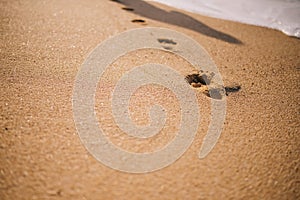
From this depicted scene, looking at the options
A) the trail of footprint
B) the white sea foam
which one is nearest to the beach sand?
the trail of footprint

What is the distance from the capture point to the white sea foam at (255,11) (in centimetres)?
260

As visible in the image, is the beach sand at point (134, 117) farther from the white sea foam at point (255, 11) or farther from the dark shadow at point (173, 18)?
the white sea foam at point (255, 11)

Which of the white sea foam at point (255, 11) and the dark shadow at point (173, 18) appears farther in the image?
the white sea foam at point (255, 11)

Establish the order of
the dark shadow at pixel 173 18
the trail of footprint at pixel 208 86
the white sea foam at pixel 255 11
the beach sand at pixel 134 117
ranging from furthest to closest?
the white sea foam at pixel 255 11 → the dark shadow at pixel 173 18 → the trail of footprint at pixel 208 86 → the beach sand at pixel 134 117

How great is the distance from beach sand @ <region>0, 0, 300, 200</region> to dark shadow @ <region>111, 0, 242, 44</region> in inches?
2.1

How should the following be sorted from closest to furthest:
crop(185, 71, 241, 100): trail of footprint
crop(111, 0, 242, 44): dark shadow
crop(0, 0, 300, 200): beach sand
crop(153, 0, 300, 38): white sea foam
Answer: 1. crop(0, 0, 300, 200): beach sand
2. crop(185, 71, 241, 100): trail of footprint
3. crop(111, 0, 242, 44): dark shadow
4. crop(153, 0, 300, 38): white sea foam

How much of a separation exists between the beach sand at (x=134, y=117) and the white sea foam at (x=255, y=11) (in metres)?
0.72

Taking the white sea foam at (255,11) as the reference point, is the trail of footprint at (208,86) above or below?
below

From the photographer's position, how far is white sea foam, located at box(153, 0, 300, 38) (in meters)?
2.60

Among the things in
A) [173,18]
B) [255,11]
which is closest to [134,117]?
[173,18]

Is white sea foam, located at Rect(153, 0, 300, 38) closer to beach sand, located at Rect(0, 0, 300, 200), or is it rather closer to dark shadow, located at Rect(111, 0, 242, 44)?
dark shadow, located at Rect(111, 0, 242, 44)

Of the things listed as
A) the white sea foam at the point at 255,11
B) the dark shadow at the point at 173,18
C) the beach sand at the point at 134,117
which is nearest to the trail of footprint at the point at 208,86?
the beach sand at the point at 134,117

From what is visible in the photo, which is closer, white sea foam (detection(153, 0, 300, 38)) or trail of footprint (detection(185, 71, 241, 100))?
trail of footprint (detection(185, 71, 241, 100))

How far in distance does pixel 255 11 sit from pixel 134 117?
8.49 feet
